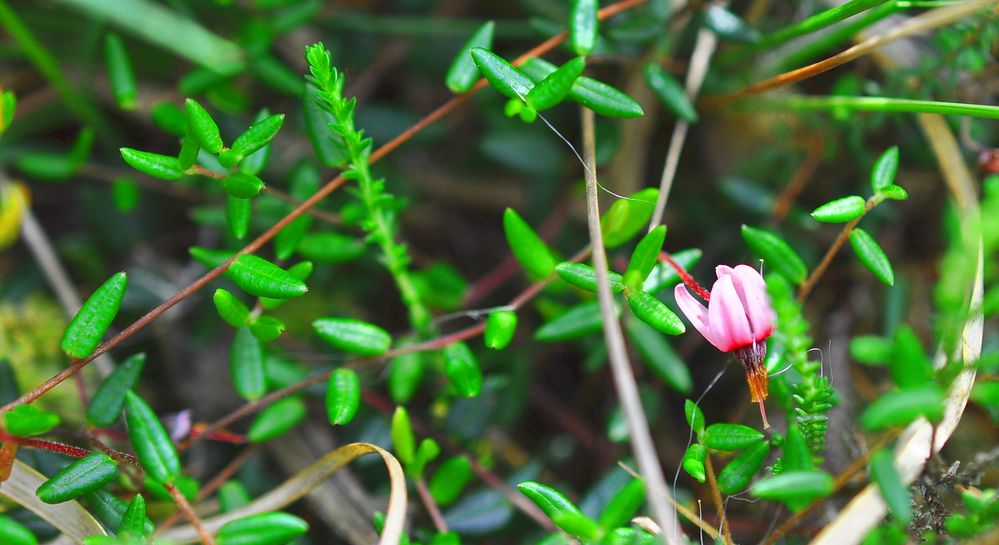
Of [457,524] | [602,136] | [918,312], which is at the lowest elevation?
[457,524]

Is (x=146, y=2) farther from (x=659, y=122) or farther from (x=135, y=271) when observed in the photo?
(x=659, y=122)

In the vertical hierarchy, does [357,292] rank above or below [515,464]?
above

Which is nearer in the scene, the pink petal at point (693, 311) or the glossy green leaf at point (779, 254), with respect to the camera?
the pink petal at point (693, 311)

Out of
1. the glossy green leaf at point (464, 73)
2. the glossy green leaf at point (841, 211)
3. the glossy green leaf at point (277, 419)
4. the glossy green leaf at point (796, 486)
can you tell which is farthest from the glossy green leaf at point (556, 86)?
the glossy green leaf at point (277, 419)

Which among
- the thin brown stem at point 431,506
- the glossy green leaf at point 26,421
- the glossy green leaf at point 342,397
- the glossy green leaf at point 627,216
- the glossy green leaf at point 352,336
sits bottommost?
the thin brown stem at point 431,506

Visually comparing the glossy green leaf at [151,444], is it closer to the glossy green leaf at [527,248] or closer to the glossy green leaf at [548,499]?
the glossy green leaf at [548,499]

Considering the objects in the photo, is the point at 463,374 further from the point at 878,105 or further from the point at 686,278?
the point at 878,105

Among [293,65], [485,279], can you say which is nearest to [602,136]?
[485,279]
